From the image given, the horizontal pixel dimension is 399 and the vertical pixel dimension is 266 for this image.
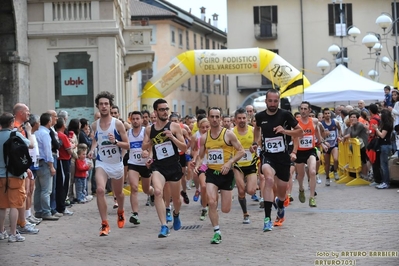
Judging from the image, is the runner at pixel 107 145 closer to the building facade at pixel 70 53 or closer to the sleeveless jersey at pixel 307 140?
the sleeveless jersey at pixel 307 140

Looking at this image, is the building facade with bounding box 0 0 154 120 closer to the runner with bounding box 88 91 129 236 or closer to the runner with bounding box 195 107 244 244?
the runner with bounding box 88 91 129 236

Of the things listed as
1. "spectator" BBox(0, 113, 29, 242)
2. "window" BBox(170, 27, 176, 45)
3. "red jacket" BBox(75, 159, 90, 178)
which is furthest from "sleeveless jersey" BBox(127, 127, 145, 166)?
"window" BBox(170, 27, 176, 45)

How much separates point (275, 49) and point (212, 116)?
46.8 metres

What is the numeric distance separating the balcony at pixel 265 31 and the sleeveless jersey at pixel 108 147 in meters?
46.4

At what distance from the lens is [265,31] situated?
58.2m

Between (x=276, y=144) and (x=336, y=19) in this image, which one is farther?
(x=336, y=19)

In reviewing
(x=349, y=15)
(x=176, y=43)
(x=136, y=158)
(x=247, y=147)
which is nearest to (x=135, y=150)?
(x=136, y=158)

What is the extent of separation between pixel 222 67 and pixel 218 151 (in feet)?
64.3

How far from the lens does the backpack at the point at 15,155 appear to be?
1167cm

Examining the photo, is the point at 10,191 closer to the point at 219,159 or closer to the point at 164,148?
the point at 164,148

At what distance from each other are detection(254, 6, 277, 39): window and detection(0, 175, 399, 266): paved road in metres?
43.1

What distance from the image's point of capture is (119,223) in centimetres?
1284

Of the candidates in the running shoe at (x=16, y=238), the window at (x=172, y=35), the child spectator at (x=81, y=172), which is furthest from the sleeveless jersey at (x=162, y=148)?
the window at (x=172, y=35)

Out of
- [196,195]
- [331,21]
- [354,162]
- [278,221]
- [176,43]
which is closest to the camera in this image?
[278,221]
